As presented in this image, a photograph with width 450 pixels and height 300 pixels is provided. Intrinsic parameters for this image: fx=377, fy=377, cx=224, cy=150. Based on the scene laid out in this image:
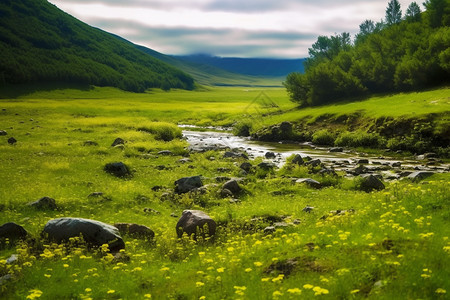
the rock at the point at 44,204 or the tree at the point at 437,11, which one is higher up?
the tree at the point at 437,11

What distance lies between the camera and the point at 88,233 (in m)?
15.5

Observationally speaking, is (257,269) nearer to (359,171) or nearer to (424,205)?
(424,205)

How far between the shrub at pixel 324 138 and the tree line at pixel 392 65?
26067mm

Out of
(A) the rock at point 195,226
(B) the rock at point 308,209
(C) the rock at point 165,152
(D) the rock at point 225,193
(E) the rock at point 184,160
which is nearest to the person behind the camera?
(A) the rock at point 195,226

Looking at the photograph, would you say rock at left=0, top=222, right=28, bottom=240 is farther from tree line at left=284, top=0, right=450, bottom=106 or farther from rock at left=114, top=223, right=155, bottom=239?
tree line at left=284, top=0, right=450, bottom=106

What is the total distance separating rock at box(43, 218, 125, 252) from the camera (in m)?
15.3

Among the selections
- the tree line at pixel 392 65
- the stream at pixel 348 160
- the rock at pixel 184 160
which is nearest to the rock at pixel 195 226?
the stream at pixel 348 160

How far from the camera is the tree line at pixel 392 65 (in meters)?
72.2

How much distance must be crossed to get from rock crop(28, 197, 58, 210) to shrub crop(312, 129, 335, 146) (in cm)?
4495

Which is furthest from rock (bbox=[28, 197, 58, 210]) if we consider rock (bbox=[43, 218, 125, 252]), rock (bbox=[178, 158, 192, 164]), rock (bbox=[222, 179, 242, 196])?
rock (bbox=[178, 158, 192, 164])

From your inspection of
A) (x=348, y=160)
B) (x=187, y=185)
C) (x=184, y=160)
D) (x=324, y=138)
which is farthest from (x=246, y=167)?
(x=324, y=138)

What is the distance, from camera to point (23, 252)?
1348 cm

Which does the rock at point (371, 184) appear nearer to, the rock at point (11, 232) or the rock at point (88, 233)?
the rock at point (88, 233)

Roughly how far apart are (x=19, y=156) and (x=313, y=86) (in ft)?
238
